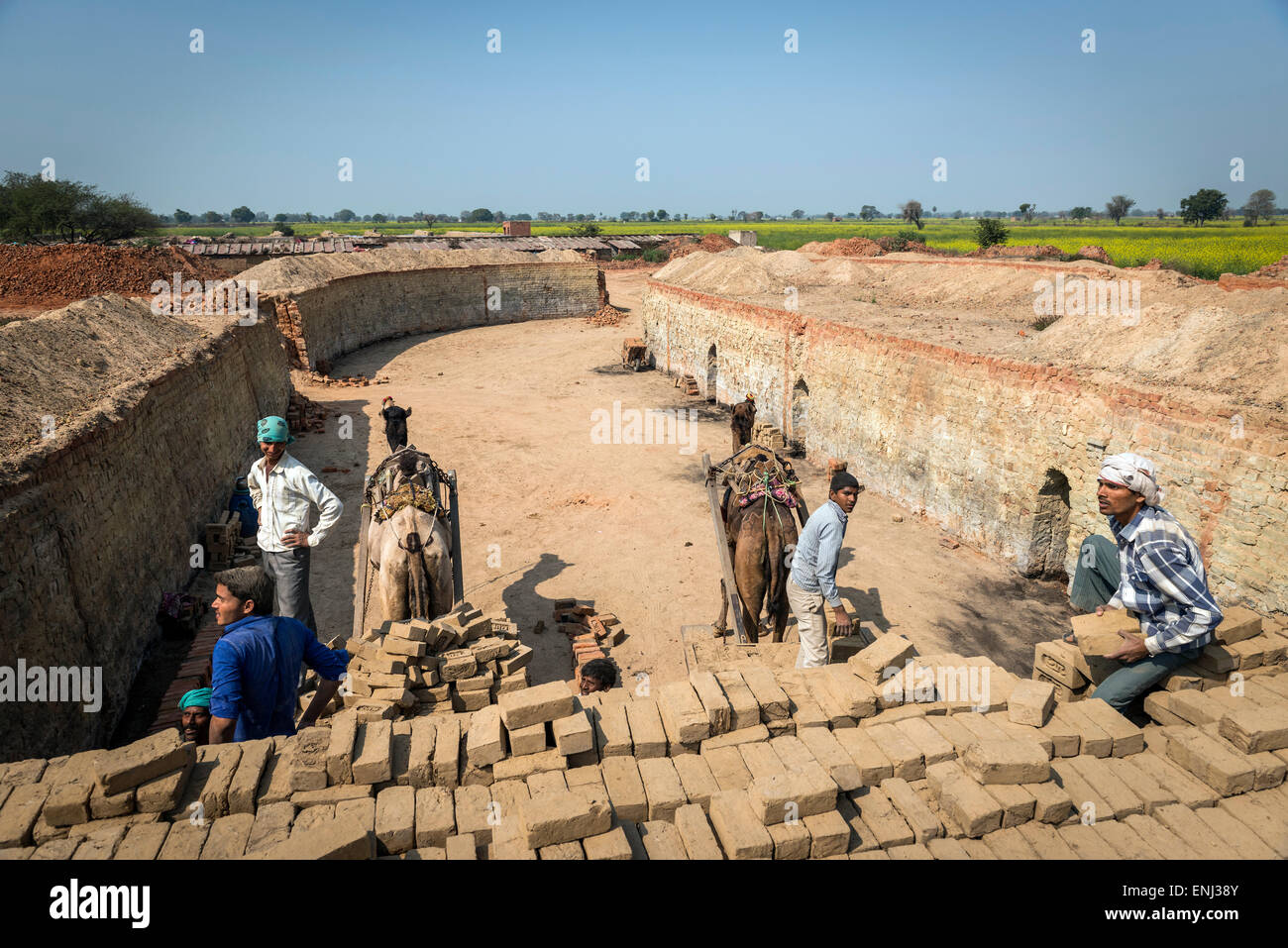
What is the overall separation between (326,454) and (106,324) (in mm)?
5402

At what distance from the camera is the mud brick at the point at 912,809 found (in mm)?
3691

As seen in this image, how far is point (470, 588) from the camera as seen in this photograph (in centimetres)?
997

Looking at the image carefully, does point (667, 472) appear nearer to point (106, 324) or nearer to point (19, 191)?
point (106, 324)

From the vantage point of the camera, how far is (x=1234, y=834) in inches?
148

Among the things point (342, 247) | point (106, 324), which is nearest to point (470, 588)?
point (106, 324)

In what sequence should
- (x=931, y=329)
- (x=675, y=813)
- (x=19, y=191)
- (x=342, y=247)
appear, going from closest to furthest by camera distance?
1. (x=675, y=813)
2. (x=931, y=329)
3. (x=19, y=191)
4. (x=342, y=247)

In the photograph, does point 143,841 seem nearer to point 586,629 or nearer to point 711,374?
point 586,629

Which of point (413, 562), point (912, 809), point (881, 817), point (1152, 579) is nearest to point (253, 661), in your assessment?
point (413, 562)

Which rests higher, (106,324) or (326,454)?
(106,324)

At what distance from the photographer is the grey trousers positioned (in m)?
6.00

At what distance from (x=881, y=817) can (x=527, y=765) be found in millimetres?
1935

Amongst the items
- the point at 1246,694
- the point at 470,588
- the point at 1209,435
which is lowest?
the point at 470,588

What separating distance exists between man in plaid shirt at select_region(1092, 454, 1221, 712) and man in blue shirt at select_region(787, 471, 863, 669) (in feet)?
5.75
